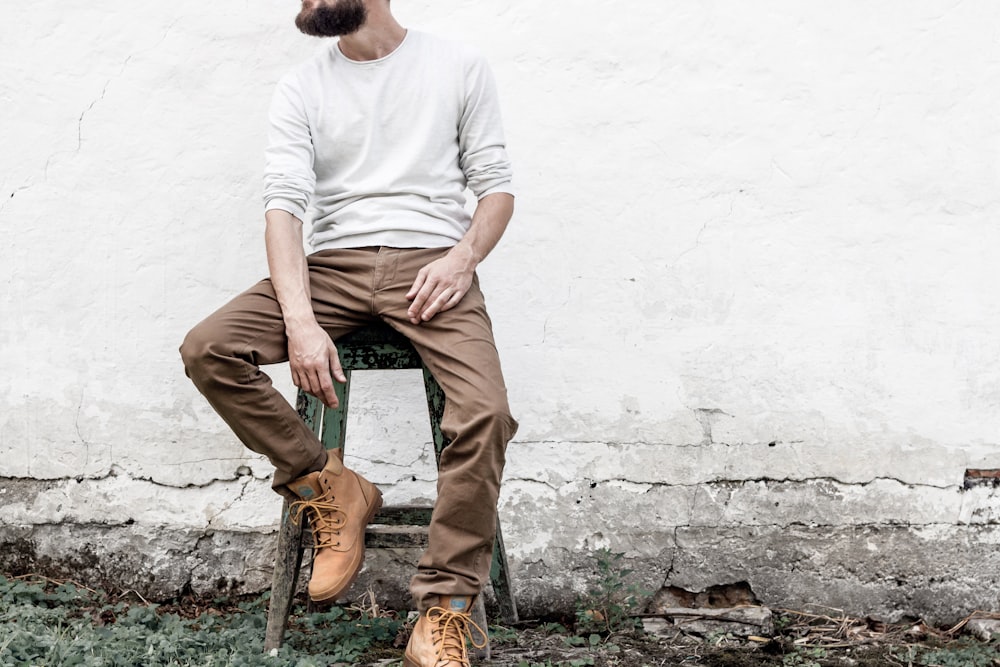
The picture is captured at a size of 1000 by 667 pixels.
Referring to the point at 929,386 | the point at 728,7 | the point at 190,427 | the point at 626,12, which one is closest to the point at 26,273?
the point at 190,427

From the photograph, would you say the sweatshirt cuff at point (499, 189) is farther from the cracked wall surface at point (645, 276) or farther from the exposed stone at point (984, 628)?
the exposed stone at point (984, 628)

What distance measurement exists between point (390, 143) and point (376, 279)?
0.43 meters

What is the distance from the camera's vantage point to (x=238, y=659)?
2512 millimetres

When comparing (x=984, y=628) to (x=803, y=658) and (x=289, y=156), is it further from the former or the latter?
(x=289, y=156)

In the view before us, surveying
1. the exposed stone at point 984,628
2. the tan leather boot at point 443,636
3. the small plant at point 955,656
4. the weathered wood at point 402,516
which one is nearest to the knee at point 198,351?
the weathered wood at point 402,516

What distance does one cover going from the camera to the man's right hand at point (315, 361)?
2559 millimetres

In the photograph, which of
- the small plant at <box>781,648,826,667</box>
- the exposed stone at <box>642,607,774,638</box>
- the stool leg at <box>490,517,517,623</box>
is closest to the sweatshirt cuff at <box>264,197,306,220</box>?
the stool leg at <box>490,517,517,623</box>

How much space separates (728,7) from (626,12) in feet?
1.10

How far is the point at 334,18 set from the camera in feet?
9.12

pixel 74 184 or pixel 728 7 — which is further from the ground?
pixel 728 7

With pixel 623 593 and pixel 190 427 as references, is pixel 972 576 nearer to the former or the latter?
pixel 623 593

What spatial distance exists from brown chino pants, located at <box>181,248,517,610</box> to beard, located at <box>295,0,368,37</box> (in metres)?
0.66

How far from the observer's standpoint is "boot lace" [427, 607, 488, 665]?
2408 mm

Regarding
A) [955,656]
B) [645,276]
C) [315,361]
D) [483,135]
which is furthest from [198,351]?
[955,656]
